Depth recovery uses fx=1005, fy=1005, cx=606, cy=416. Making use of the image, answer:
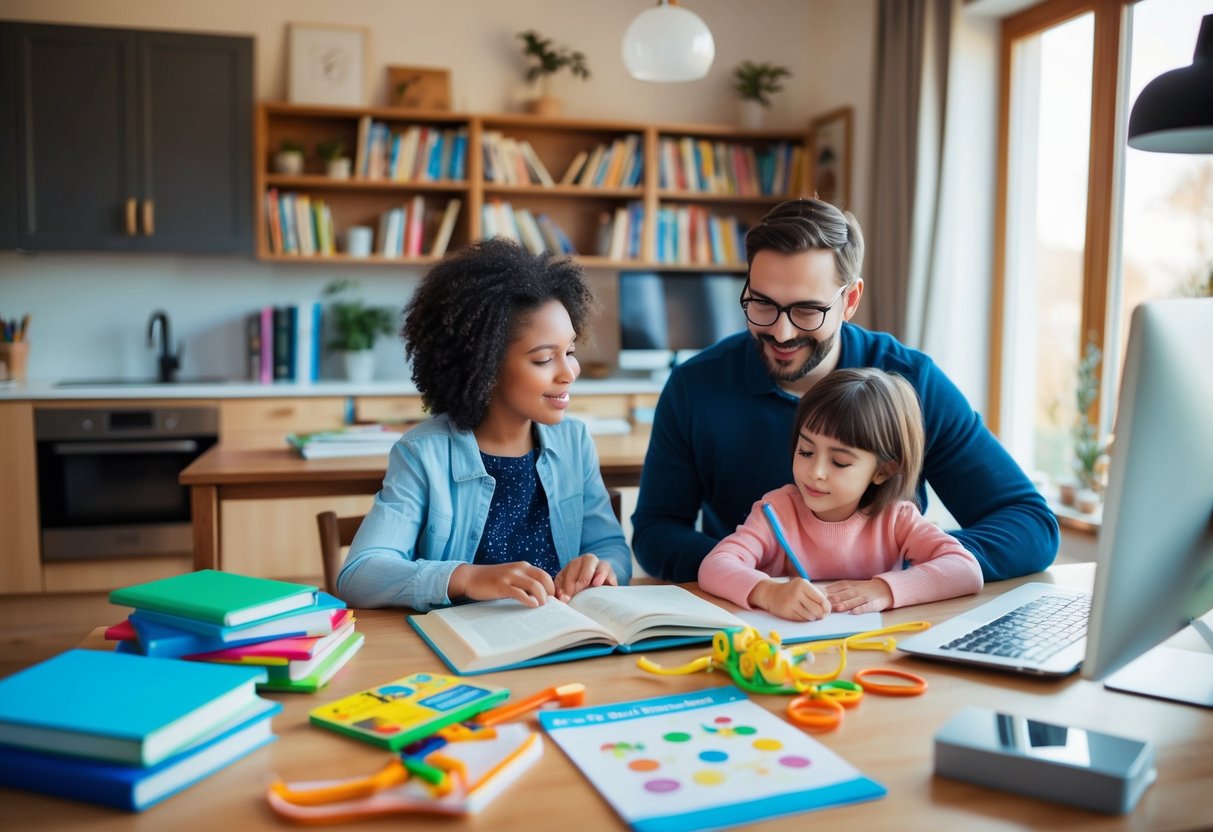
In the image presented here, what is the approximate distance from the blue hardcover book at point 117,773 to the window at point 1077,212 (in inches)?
109

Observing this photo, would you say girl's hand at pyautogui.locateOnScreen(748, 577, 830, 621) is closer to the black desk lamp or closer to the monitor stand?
the monitor stand

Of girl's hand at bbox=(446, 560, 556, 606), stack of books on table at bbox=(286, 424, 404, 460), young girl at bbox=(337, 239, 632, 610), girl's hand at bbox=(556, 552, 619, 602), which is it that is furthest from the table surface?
stack of books on table at bbox=(286, 424, 404, 460)

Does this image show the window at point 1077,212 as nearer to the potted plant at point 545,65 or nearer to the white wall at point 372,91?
the white wall at point 372,91

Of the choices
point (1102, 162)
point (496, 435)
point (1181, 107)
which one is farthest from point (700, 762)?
point (1102, 162)

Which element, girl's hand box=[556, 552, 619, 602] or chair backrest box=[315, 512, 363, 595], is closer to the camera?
girl's hand box=[556, 552, 619, 602]

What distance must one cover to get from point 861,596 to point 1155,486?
0.51 metres

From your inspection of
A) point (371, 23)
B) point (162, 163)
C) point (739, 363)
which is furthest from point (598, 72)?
point (739, 363)

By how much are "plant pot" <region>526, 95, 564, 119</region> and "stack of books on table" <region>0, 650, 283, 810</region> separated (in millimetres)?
3762

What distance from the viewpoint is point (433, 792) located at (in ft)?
2.52

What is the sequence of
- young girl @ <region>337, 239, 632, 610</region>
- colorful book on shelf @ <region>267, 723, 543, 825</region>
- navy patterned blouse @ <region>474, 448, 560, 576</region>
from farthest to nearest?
navy patterned blouse @ <region>474, 448, 560, 576</region>, young girl @ <region>337, 239, 632, 610</region>, colorful book on shelf @ <region>267, 723, 543, 825</region>

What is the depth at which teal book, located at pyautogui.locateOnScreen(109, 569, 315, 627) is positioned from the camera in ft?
3.30

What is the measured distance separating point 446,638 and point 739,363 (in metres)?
0.86

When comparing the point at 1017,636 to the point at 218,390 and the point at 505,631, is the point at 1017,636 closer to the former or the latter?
the point at 505,631

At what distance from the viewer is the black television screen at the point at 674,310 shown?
449 centimetres
